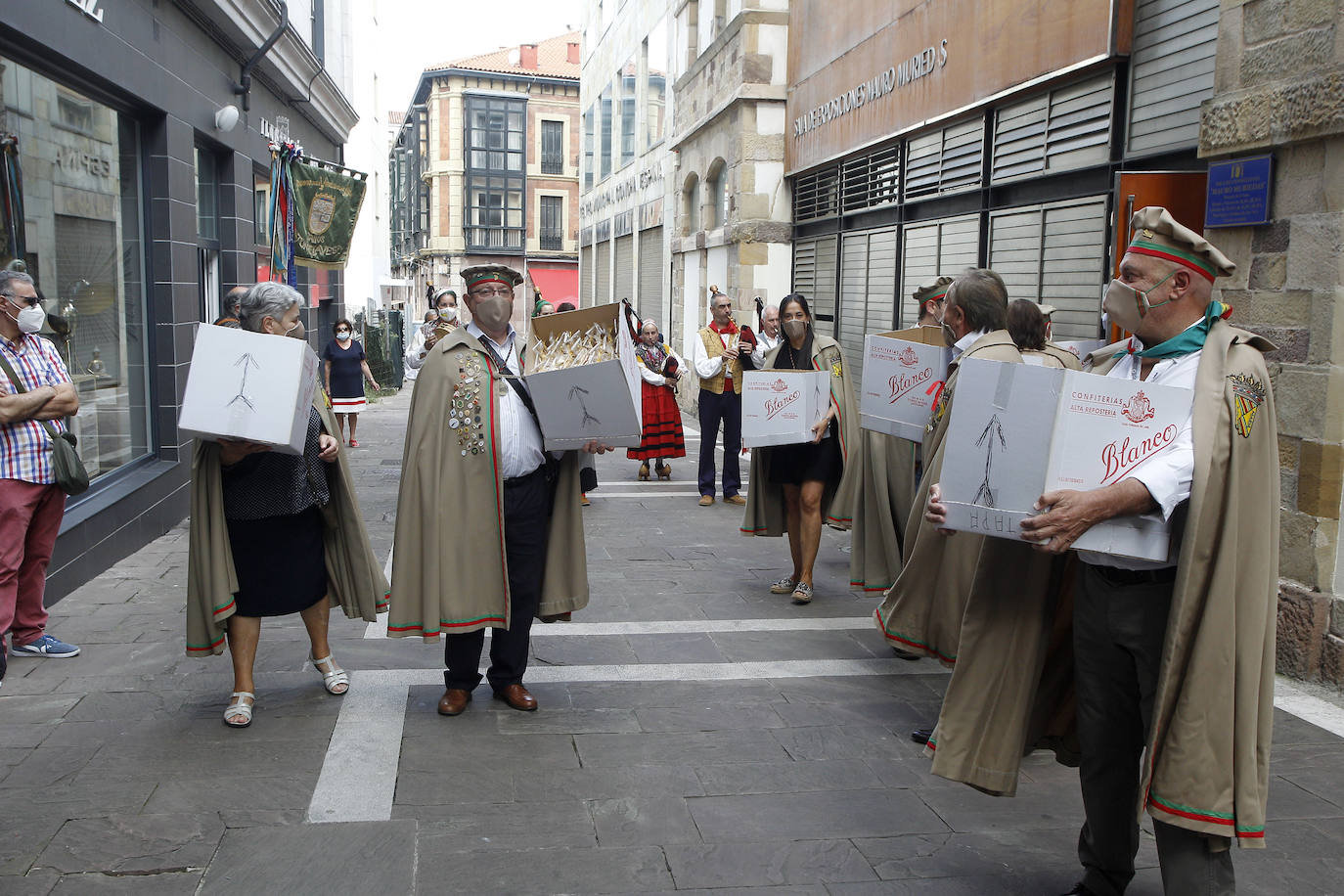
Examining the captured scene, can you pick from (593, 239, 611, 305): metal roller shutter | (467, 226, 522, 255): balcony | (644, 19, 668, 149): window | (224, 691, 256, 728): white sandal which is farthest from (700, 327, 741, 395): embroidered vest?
(467, 226, 522, 255): balcony

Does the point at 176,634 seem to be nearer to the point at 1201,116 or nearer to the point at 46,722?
the point at 46,722

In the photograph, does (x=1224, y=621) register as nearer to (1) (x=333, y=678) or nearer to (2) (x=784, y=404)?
(1) (x=333, y=678)

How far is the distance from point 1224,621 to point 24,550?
5.24 meters

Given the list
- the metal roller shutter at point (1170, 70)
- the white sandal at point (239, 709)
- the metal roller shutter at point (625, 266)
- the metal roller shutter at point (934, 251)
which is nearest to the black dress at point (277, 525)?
the white sandal at point (239, 709)

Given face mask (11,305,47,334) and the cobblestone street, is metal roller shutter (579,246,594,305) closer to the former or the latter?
the cobblestone street

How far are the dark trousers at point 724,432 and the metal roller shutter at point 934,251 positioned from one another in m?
1.89

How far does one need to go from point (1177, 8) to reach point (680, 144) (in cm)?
1366

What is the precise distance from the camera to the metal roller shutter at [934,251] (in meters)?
10.3

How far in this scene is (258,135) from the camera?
1270 centimetres

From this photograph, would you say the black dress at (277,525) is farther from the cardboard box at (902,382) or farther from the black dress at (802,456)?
the black dress at (802,456)

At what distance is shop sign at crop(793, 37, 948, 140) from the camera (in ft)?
35.4

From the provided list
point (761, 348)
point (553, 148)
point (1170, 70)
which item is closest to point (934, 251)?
point (761, 348)

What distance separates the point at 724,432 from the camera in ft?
36.1

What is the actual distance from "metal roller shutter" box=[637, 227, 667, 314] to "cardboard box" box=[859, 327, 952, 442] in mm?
17860
